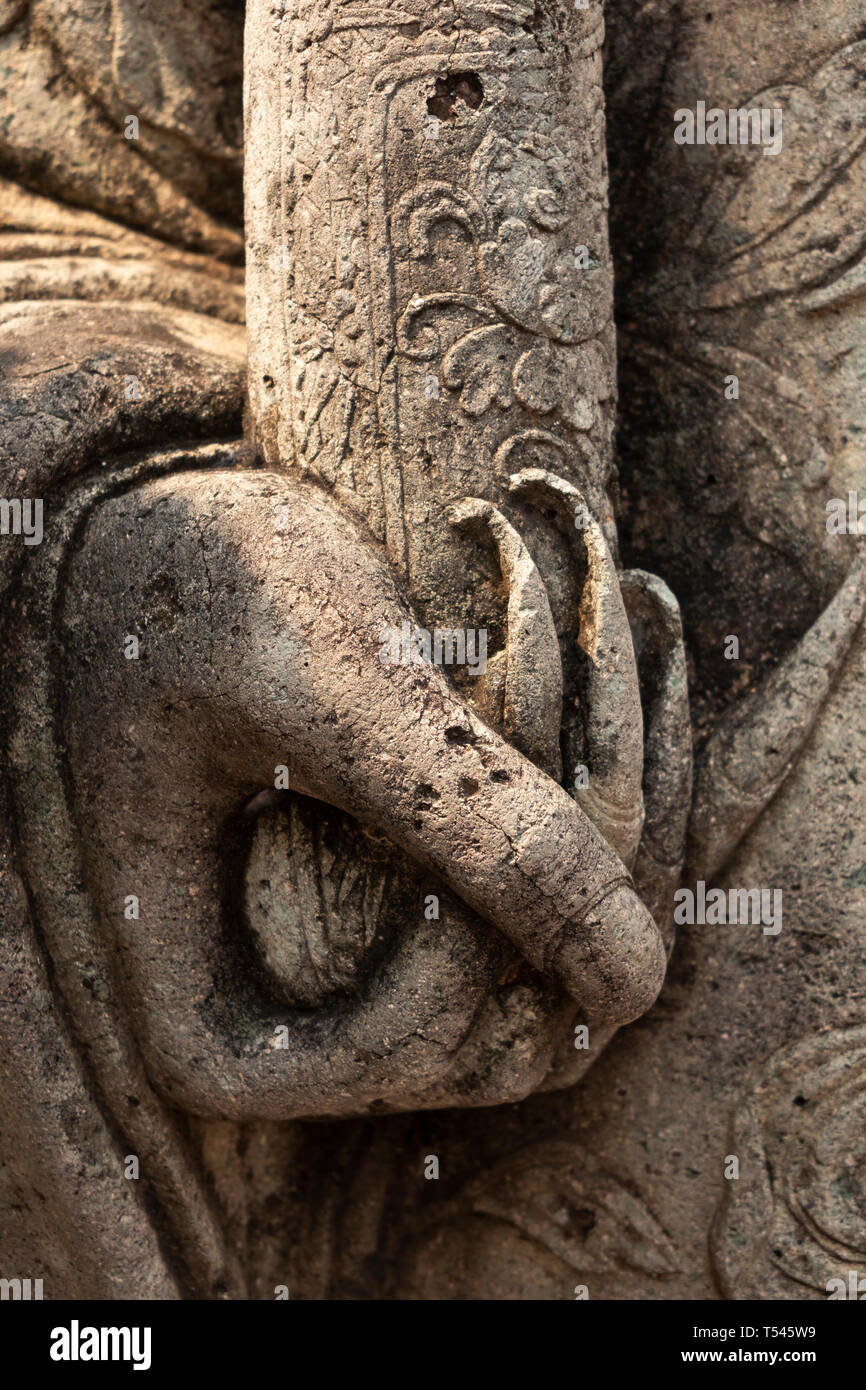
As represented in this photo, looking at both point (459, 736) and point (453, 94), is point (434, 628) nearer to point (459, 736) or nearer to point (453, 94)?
point (459, 736)

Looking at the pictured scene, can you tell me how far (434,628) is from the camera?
5.98 feet

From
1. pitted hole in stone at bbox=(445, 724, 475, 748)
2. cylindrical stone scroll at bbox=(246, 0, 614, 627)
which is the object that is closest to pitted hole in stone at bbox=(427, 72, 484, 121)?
cylindrical stone scroll at bbox=(246, 0, 614, 627)

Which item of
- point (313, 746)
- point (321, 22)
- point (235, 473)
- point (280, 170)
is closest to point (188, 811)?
point (313, 746)

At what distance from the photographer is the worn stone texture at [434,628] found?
1.78 m

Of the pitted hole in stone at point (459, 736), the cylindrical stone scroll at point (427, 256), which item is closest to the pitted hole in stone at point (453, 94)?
the cylindrical stone scroll at point (427, 256)

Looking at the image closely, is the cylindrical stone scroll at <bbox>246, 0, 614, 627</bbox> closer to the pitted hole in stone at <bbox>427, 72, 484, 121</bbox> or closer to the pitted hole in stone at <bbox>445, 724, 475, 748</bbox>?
the pitted hole in stone at <bbox>427, 72, 484, 121</bbox>

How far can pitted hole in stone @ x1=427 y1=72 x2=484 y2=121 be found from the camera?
5.86 feet

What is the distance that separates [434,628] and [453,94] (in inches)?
26.1

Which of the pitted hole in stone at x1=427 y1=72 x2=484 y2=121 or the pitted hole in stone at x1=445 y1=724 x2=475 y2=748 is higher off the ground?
the pitted hole in stone at x1=427 y1=72 x2=484 y2=121

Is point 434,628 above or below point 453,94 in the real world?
below

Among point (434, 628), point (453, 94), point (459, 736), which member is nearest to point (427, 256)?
point (453, 94)

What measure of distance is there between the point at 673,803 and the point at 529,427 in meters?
0.54

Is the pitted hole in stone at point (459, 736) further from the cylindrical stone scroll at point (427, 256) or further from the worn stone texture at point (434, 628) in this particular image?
the cylindrical stone scroll at point (427, 256)

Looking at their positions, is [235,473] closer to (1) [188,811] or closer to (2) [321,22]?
(1) [188,811]
